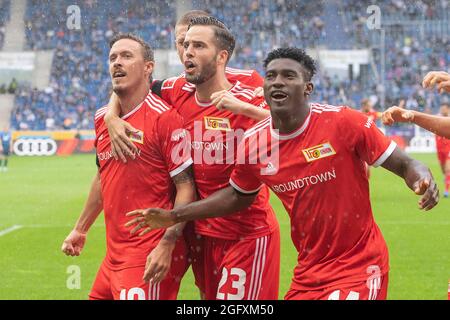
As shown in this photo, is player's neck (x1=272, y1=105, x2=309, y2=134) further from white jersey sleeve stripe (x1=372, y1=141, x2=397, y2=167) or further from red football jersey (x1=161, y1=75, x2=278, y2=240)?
red football jersey (x1=161, y1=75, x2=278, y2=240)

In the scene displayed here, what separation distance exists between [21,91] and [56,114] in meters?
2.81

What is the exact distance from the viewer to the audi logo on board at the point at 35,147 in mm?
35094

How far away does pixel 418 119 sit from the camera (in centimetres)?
483

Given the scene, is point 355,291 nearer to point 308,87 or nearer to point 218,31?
point 308,87

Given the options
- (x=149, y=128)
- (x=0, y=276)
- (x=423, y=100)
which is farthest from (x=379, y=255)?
(x=423, y=100)

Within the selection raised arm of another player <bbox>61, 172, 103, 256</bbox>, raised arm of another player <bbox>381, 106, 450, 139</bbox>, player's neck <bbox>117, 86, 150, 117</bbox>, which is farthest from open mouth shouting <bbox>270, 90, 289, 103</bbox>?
raised arm of another player <bbox>61, 172, 103, 256</bbox>

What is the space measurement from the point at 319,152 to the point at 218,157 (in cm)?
97

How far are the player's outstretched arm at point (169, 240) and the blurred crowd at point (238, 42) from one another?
32.3 metres

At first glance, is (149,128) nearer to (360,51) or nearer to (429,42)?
(360,51)

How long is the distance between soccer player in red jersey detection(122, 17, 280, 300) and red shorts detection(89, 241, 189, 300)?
0.87 feet

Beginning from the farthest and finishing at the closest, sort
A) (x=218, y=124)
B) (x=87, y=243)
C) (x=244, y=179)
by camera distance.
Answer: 1. (x=87, y=243)
2. (x=218, y=124)
3. (x=244, y=179)

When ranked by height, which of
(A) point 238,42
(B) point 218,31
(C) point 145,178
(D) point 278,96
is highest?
(B) point 218,31

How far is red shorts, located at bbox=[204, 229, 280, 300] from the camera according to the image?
5332mm

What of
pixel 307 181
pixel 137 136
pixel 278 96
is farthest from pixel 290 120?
pixel 137 136
